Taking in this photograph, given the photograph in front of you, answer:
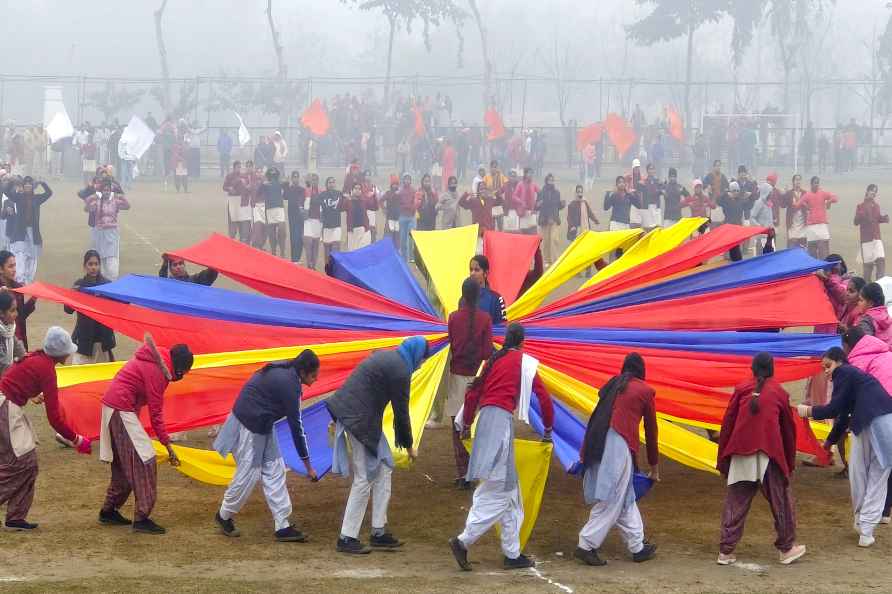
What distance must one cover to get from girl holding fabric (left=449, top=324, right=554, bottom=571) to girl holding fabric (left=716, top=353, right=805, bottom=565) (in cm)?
123

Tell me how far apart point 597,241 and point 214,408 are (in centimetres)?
379

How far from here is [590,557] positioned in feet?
29.8

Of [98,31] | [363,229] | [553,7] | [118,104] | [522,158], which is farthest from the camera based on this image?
[553,7]

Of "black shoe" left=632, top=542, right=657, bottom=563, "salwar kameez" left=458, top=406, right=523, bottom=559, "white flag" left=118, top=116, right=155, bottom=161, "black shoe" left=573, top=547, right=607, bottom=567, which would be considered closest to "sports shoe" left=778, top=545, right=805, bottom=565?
"black shoe" left=632, top=542, right=657, bottom=563

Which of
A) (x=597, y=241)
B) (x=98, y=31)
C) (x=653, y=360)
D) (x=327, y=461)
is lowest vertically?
(x=327, y=461)

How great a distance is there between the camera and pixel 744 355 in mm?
10656

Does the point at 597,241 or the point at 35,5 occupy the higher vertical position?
the point at 35,5

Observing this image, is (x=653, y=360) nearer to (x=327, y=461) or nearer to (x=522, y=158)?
(x=327, y=461)

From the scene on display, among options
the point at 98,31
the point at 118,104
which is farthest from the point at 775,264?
the point at 98,31

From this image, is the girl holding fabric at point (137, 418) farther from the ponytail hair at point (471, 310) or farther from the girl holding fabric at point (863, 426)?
the girl holding fabric at point (863, 426)

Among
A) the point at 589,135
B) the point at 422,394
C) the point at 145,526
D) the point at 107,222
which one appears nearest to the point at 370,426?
the point at 422,394

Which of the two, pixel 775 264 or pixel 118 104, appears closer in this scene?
pixel 775 264

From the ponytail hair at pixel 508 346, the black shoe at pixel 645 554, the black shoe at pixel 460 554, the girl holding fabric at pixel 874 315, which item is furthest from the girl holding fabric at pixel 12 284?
the girl holding fabric at pixel 874 315

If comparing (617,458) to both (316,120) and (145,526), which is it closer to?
(145,526)
